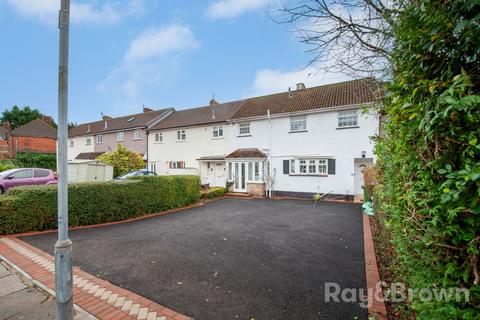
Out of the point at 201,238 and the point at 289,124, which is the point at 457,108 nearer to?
the point at 201,238

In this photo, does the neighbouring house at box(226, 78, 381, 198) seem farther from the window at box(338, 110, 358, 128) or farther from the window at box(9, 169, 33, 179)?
the window at box(9, 169, 33, 179)

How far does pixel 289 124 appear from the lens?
16844 millimetres

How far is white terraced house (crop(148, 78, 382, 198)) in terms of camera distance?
1455 centimetres

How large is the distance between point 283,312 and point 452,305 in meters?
2.35

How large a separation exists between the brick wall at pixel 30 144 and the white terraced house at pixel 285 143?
3104cm

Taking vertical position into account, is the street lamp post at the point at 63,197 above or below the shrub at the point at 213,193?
above

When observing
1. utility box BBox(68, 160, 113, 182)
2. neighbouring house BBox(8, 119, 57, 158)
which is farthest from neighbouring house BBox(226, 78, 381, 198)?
neighbouring house BBox(8, 119, 57, 158)

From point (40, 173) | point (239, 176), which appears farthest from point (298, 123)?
point (40, 173)

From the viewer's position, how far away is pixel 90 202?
27.8 ft

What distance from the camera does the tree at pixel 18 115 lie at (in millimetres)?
51719

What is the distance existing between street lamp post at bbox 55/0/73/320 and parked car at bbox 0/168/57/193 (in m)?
15.0

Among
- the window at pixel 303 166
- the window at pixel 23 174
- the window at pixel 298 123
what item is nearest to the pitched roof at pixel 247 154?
the window at pixel 303 166

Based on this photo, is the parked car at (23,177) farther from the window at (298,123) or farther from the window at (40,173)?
the window at (298,123)

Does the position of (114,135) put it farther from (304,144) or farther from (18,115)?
(18,115)
